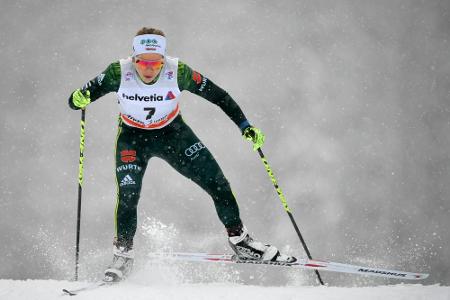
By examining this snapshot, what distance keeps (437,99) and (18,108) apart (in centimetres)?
7151

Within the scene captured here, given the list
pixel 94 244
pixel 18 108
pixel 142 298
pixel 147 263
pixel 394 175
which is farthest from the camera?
pixel 18 108

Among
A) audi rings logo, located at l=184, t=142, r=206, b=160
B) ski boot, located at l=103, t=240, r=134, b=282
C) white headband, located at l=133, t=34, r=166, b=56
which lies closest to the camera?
ski boot, located at l=103, t=240, r=134, b=282

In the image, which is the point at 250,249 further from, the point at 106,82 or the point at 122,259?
the point at 106,82

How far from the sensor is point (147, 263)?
6719 millimetres

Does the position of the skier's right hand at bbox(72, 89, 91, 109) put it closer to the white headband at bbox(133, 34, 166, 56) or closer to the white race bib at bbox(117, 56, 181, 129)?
the white race bib at bbox(117, 56, 181, 129)

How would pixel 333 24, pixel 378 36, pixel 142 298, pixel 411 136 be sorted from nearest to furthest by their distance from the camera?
pixel 142 298 → pixel 411 136 → pixel 378 36 → pixel 333 24

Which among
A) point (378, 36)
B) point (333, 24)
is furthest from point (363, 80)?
point (333, 24)

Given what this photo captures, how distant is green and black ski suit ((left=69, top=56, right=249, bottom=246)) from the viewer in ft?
19.8

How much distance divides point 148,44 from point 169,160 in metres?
1.56

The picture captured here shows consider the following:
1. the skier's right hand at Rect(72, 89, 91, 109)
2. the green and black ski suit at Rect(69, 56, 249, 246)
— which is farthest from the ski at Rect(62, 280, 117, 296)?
the skier's right hand at Rect(72, 89, 91, 109)

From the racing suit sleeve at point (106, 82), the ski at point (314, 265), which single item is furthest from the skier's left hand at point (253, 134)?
the racing suit sleeve at point (106, 82)

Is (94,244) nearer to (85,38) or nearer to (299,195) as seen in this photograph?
(299,195)

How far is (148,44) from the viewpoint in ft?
20.0

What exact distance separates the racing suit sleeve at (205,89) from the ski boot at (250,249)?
146 centimetres
